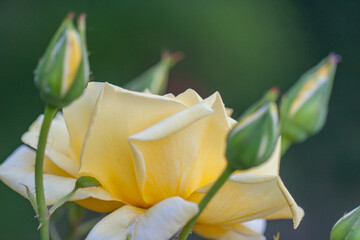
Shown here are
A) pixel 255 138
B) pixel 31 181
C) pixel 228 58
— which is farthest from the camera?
pixel 228 58

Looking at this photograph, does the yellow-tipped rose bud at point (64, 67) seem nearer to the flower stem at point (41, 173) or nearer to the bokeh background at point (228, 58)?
the flower stem at point (41, 173)

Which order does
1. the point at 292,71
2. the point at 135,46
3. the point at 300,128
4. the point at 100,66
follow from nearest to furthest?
the point at 300,128 < the point at 100,66 < the point at 135,46 < the point at 292,71

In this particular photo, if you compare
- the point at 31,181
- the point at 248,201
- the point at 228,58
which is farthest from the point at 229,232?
the point at 228,58

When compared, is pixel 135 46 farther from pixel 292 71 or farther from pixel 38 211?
pixel 38 211

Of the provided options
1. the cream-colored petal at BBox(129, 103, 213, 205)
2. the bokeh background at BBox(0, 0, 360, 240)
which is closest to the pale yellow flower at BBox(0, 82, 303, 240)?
the cream-colored petal at BBox(129, 103, 213, 205)

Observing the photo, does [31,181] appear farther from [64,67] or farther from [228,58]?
[228,58]

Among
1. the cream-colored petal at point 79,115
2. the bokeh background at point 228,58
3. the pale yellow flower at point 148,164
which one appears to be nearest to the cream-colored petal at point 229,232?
the pale yellow flower at point 148,164

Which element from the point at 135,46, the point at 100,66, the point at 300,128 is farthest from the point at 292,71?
the point at 300,128

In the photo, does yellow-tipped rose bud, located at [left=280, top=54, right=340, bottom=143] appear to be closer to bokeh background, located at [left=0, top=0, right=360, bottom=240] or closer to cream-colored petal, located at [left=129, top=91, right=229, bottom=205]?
cream-colored petal, located at [left=129, top=91, right=229, bottom=205]
